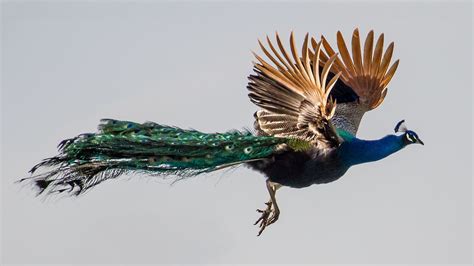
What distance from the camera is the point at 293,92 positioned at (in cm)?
947

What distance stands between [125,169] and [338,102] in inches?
121

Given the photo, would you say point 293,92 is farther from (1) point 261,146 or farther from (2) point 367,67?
(2) point 367,67

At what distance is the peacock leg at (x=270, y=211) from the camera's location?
10.5 meters

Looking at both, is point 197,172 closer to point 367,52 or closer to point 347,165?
point 347,165

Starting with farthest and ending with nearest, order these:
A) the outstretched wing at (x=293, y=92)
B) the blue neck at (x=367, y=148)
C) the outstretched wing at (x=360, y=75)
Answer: the outstretched wing at (x=360, y=75) < the blue neck at (x=367, y=148) < the outstretched wing at (x=293, y=92)

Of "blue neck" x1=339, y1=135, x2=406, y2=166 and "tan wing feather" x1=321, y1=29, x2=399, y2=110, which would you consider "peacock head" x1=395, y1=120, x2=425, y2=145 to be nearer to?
"blue neck" x1=339, y1=135, x2=406, y2=166

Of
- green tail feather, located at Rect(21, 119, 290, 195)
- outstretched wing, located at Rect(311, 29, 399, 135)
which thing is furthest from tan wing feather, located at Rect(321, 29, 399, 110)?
green tail feather, located at Rect(21, 119, 290, 195)

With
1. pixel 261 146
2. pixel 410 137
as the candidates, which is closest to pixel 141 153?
pixel 261 146

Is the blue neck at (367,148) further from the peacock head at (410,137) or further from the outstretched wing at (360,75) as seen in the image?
the outstretched wing at (360,75)

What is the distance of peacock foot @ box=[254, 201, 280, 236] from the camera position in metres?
10.6

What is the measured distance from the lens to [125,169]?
995 centimetres

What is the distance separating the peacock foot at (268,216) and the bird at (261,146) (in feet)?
0.04

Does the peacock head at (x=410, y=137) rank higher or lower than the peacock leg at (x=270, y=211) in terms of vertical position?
higher

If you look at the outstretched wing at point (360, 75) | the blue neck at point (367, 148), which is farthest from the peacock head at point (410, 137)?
the outstretched wing at point (360, 75)
